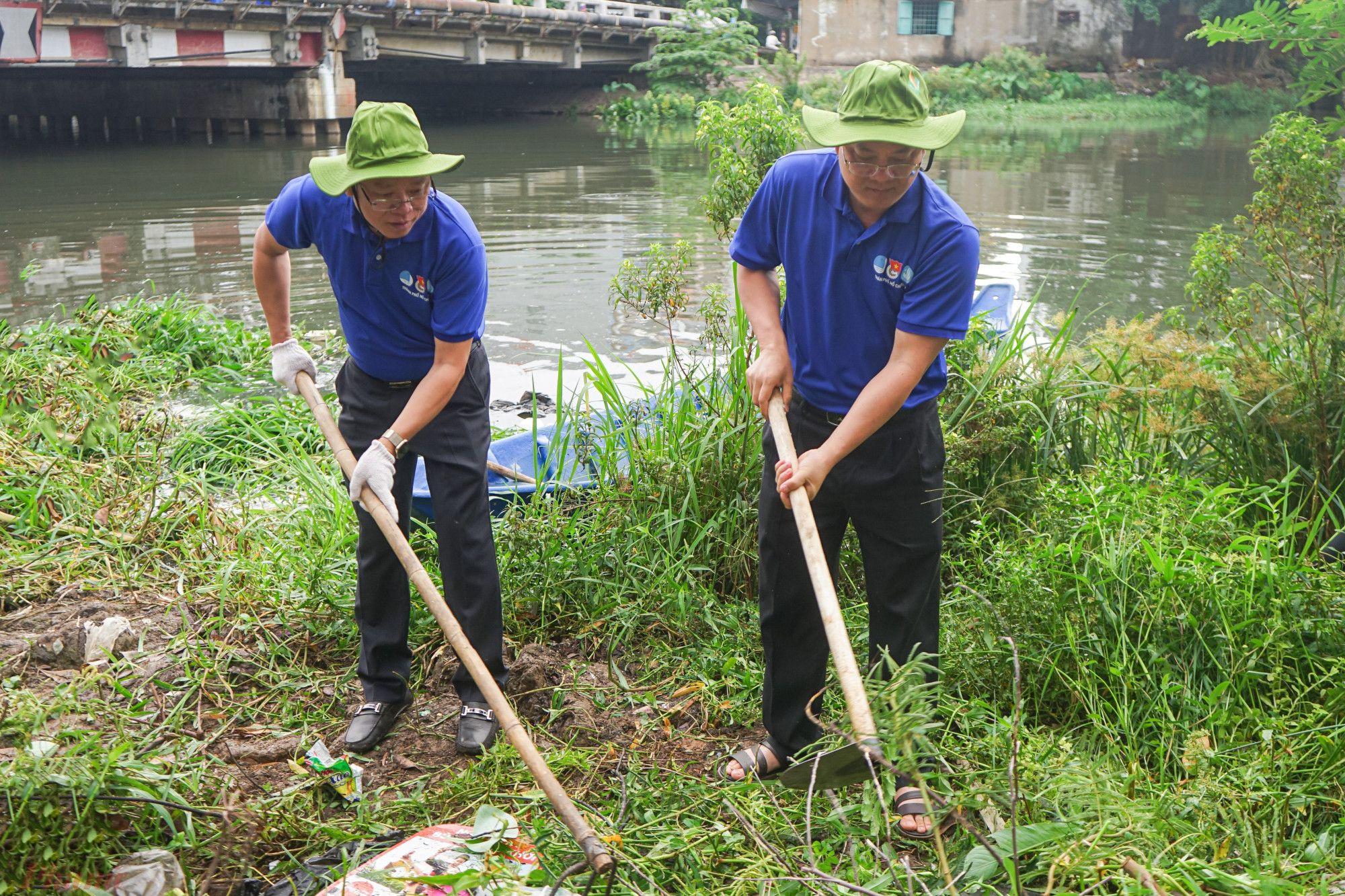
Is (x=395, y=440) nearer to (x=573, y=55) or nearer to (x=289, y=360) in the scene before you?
(x=289, y=360)

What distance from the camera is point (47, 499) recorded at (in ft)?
13.3

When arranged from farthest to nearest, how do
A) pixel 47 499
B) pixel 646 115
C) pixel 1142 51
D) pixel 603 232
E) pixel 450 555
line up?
pixel 1142 51, pixel 646 115, pixel 603 232, pixel 47 499, pixel 450 555

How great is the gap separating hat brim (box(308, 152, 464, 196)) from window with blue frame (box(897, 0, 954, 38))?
31.3m

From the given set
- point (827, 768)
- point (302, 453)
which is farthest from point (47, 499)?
point (827, 768)

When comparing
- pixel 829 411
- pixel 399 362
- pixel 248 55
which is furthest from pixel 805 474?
pixel 248 55

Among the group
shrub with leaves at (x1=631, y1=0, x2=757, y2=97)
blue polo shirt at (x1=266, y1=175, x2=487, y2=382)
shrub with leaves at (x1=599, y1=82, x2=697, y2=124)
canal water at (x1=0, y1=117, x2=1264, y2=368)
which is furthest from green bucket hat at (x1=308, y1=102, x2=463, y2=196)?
shrub with leaves at (x1=631, y1=0, x2=757, y2=97)

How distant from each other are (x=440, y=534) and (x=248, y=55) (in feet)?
68.2

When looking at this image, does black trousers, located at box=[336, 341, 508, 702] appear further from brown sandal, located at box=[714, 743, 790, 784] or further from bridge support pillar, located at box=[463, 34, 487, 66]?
bridge support pillar, located at box=[463, 34, 487, 66]

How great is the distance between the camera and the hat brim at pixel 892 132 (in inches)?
89.3

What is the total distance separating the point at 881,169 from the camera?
2350 mm

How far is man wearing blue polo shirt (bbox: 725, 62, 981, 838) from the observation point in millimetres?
2369

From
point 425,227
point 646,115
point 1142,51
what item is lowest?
point 425,227

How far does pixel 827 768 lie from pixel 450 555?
131 centimetres

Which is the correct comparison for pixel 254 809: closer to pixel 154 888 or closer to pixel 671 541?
pixel 154 888
